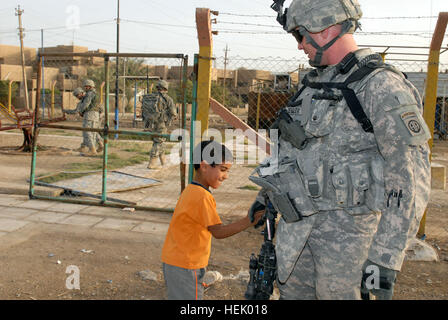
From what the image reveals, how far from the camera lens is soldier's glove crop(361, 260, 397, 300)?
1.68 metres

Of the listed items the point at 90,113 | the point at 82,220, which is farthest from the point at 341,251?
the point at 90,113

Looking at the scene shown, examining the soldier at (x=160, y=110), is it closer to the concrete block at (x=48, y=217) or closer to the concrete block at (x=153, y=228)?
the concrete block at (x=48, y=217)

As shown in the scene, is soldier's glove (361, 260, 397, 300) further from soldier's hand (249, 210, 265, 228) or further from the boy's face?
the boy's face

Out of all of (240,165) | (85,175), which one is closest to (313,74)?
(85,175)

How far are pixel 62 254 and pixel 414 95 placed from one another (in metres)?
3.39

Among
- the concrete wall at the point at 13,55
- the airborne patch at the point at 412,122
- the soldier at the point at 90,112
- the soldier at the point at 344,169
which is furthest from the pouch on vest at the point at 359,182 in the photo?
the concrete wall at the point at 13,55

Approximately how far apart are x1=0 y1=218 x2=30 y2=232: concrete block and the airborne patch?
4285mm

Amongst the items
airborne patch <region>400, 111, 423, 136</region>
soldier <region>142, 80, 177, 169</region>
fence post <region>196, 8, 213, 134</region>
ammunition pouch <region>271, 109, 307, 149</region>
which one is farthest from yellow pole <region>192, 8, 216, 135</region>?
soldier <region>142, 80, 177, 169</region>

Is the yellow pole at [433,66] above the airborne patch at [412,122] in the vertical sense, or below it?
above

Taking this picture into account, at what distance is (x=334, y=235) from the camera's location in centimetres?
197

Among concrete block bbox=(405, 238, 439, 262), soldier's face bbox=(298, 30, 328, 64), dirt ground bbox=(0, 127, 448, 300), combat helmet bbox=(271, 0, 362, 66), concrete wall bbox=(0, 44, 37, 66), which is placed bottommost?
dirt ground bbox=(0, 127, 448, 300)

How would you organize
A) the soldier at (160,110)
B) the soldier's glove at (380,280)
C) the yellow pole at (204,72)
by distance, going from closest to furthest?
1. the soldier's glove at (380,280)
2. the yellow pole at (204,72)
3. the soldier at (160,110)

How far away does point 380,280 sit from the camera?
1.69 m

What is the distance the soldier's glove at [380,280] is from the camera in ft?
5.52
